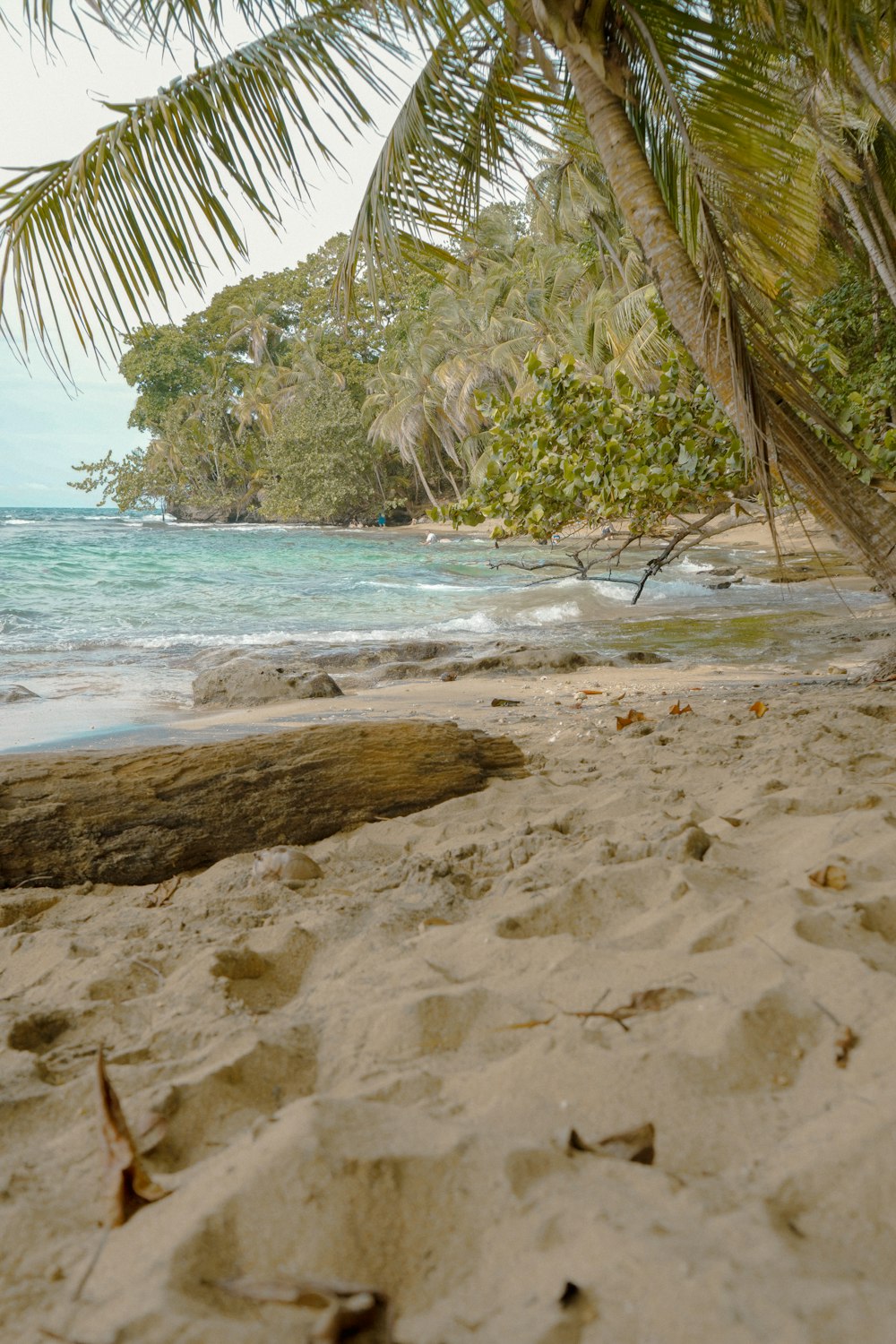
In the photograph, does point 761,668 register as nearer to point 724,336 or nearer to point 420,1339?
point 724,336

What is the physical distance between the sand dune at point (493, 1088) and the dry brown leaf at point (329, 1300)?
0.02 m

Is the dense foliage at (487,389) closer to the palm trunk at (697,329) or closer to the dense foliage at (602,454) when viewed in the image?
the dense foliage at (602,454)

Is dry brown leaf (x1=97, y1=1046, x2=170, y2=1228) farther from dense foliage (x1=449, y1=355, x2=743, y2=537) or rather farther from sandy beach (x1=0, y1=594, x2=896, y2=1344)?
dense foliage (x1=449, y1=355, x2=743, y2=537)

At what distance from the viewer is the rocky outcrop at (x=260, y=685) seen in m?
6.42

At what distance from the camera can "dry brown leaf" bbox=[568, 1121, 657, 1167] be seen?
1.11 metres

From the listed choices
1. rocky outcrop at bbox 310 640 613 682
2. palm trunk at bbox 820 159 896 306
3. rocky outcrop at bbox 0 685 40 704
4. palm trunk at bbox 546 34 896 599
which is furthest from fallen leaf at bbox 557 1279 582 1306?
palm trunk at bbox 820 159 896 306

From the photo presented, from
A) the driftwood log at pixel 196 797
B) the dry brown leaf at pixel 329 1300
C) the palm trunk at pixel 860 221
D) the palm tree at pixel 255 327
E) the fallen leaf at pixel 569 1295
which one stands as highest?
the palm tree at pixel 255 327

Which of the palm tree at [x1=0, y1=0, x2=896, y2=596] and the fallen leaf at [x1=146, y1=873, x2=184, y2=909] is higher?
the palm tree at [x1=0, y1=0, x2=896, y2=596]

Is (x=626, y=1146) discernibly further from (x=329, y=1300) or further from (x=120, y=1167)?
(x=120, y=1167)

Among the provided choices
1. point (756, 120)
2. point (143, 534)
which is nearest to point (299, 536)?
point (143, 534)

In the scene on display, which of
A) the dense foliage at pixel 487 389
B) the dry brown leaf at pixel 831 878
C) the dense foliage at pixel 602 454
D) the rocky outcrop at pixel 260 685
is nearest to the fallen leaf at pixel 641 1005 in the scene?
the dry brown leaf at pixel 831 878

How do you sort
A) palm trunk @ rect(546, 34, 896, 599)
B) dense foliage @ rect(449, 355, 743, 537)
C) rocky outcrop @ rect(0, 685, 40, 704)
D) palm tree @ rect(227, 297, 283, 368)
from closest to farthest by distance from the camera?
palm trunk @ rect(546, 34, 896, 599) → dense foliage @ rect(449, 355, 743, 537) → rocky outcrop @ rect(0, 685, 40, 704) → palm tree @ rect(227, 297, 283, 368)

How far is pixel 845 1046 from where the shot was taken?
129cm

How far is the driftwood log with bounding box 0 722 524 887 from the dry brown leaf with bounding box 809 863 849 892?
1.55m
